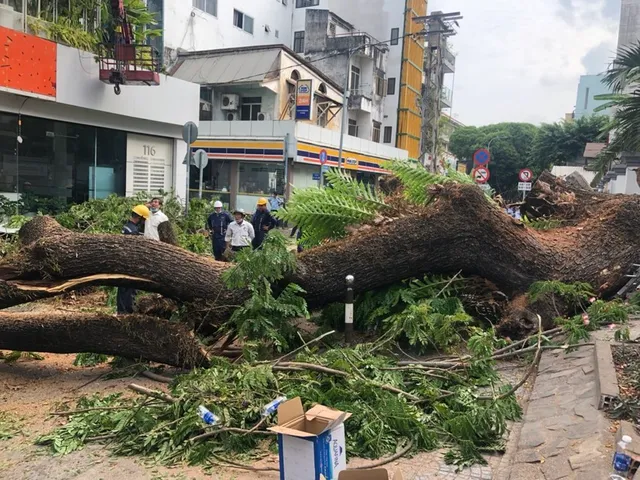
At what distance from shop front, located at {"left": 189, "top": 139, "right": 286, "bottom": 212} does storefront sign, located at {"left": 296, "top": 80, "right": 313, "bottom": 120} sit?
2363 mm

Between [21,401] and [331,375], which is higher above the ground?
[331,375]

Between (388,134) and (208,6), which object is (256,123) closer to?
(208,6)

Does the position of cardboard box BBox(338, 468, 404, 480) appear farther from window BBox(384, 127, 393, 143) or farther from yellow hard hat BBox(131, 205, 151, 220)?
window BBox(384, 127, 393, 143)

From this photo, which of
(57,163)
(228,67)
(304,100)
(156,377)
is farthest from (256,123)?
(156,377)

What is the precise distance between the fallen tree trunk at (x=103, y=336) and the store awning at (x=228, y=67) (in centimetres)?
2140

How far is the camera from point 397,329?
5566 millimetres

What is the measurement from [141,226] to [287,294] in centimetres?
354

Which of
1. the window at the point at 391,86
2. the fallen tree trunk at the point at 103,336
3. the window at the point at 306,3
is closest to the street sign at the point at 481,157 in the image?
the fallen tree trunk at the point at 103,336

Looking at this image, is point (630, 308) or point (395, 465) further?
point (630, 308)

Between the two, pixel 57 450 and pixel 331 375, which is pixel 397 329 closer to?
pixel 331 375

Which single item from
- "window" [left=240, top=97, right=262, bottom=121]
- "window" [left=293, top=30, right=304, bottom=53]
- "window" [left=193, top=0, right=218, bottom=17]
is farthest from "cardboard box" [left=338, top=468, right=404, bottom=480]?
"window" [left=293, top=30, right=304, bottom=53]

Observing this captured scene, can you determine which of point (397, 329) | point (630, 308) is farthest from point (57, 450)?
point (630, 308)

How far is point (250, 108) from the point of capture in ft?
89.0

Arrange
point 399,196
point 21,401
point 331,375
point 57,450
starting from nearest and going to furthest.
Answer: point 57,450, point 331,375, point 21,401, point 399,196
